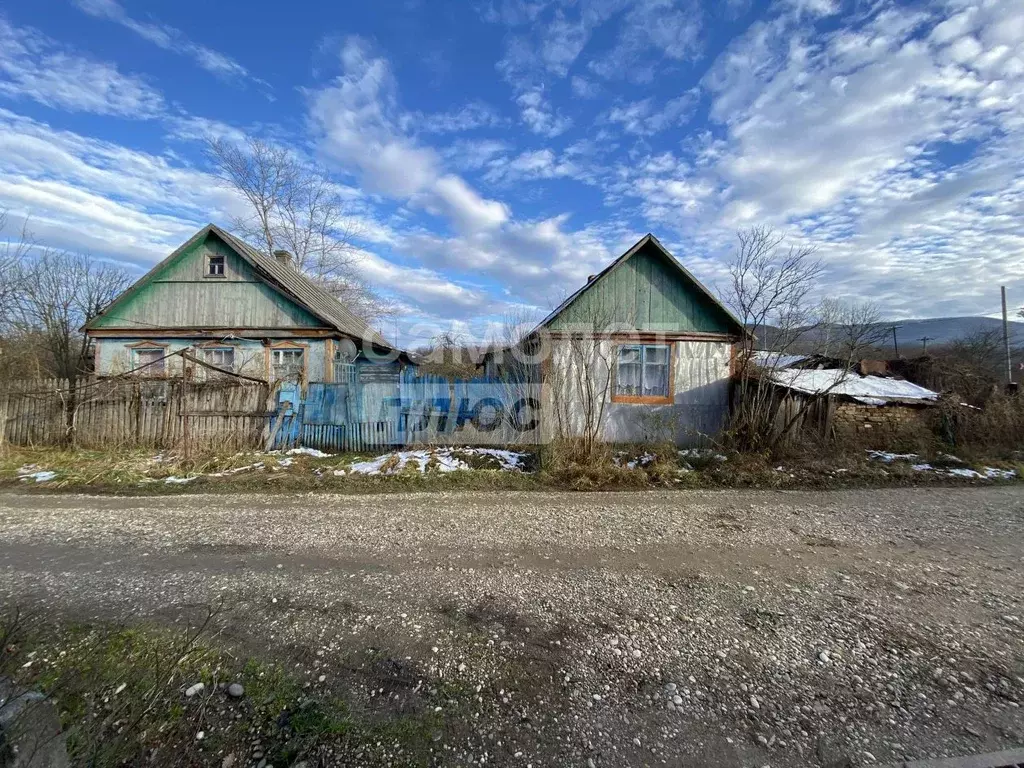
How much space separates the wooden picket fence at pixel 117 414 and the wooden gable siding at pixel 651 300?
9161 mm

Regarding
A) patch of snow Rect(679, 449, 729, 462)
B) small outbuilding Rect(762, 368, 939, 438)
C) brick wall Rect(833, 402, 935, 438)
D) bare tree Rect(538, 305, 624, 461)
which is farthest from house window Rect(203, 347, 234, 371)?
brick wall Rect(833, 402, 935, 438)

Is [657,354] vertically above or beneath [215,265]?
beneath

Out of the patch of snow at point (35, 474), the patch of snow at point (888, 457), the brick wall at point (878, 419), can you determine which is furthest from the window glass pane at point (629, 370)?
the patch of snow at point (35, 474)

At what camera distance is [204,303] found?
14797 mm

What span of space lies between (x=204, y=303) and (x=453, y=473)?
12.3 m

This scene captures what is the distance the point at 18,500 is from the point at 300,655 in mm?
7211

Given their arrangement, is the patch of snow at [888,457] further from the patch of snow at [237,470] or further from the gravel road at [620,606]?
the patch of snow at [237,470]

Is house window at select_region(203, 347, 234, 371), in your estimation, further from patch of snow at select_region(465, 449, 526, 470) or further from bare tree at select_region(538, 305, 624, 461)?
bare tree at select_region(538, 305, 624, 461)

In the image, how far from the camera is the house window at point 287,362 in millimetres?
14570

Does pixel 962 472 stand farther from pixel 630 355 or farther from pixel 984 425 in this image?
pixel 630 355

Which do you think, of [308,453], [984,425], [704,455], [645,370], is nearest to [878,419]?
[984,425]

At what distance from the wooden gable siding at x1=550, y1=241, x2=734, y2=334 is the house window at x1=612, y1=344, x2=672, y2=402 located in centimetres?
62

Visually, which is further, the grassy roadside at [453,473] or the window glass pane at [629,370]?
the window glass pane at [629,370]

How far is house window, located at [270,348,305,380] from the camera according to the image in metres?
14.6
